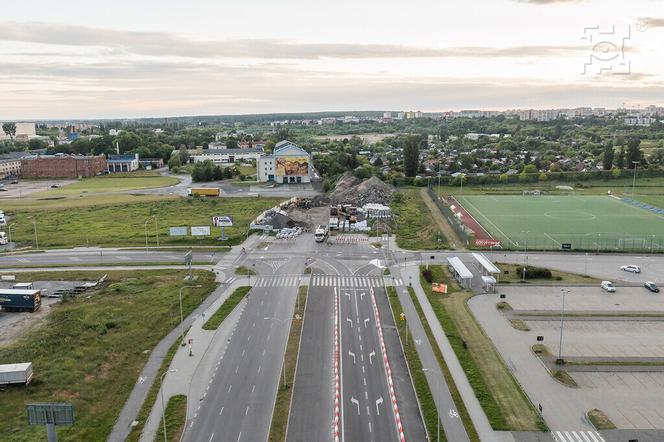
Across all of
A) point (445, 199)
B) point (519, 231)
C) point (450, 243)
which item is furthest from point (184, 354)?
point (445, 199)

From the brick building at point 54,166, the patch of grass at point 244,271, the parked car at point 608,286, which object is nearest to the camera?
the parked car at point 608,286

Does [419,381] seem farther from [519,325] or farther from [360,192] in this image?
[360,192]

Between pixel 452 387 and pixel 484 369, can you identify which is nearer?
pixel 452 387

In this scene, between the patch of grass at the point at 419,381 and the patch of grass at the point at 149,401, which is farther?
the patch of grass at the point at 419,381

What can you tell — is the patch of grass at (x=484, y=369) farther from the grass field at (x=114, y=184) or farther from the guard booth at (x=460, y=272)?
the grass field at (x=114, y=184)

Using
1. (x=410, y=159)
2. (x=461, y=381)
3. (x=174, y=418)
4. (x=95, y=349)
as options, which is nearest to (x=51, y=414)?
(x=174, y=418)

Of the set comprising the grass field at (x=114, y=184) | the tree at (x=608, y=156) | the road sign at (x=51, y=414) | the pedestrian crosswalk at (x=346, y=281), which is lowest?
the pedestrian crosswalk at (x=346, y=281)

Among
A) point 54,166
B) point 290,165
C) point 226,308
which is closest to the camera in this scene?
point 226,308

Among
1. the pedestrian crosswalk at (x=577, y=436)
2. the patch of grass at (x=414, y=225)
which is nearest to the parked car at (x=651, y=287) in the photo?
the patch of grass at (x=414, y=225)

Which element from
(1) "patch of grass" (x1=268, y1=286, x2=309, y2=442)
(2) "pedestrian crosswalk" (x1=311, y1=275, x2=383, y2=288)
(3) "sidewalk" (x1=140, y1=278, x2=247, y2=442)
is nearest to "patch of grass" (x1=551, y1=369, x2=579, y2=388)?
(1) "patch of grass" (x1=268, y1=286, x2=309, y2=442)
